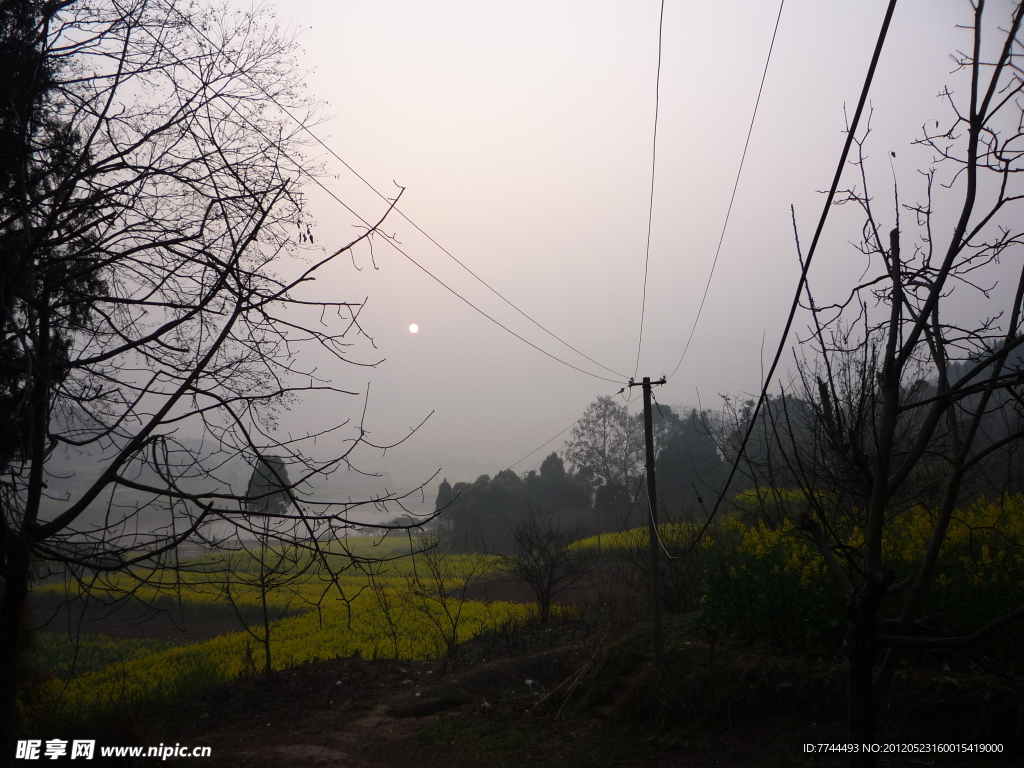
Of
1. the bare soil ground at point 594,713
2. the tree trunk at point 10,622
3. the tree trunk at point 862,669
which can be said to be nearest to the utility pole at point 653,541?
the bare soil ground at point 594,713

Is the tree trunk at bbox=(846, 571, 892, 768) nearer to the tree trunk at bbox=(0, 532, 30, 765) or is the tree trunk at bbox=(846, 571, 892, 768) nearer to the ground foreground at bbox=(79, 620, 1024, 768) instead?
the ground foreground at bbox=(79, 620, 1024, 768)

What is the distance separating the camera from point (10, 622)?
3590 millimetres

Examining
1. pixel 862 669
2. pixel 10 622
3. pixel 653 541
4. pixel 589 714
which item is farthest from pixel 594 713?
pixel 10 622

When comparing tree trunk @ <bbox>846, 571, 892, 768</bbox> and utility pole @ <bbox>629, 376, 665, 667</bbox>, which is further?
utility pole @ <bbox>629, 376, 665, 667</bbox>

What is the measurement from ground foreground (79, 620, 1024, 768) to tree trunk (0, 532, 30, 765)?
329cm

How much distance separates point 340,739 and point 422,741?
1.22 metres

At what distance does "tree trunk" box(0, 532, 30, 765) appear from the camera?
349 cm

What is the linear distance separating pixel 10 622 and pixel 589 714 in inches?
311

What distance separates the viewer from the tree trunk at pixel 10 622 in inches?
137

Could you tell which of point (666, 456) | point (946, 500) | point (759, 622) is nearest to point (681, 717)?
point (759, 622)

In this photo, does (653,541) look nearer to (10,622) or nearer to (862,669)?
(862,669)

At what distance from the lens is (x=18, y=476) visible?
3.47 m

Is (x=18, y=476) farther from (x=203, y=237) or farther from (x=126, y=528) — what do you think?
(x=203, y=237)

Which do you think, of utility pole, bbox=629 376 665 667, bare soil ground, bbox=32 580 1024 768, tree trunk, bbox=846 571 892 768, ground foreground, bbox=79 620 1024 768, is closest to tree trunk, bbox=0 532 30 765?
ground foreground, bbox=79 620 1024 768
